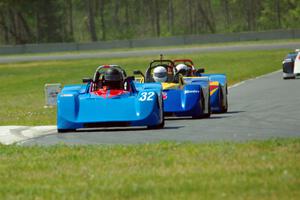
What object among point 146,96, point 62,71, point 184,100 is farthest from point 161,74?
point 62,71

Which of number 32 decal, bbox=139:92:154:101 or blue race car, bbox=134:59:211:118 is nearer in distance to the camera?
number 32 decal, bbox=139:92:154:101

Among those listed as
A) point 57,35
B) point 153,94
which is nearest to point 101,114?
point 153,94

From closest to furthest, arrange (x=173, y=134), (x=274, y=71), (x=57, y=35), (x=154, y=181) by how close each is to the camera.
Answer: (x=154, y=181) → (x=173, y=134) → (x=274, y=71) → (x=57, y=35)

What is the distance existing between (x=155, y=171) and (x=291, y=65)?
2829 cm

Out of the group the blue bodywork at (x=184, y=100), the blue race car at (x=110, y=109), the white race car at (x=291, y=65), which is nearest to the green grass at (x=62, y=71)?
the white race car at (x=291, y=65)

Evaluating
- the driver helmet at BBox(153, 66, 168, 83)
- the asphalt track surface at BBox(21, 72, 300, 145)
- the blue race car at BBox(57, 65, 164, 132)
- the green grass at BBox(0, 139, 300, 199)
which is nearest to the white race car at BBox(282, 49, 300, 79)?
the asphalt track surface at BBox(21, 72, 300, 145)

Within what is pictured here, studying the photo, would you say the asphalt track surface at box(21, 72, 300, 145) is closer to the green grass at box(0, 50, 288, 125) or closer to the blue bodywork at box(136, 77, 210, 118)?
the blue bodywork at box(136, 77, 210, 118)

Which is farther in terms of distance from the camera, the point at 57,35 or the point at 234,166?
the point at 57,35

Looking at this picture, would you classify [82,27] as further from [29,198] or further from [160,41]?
[29,198]

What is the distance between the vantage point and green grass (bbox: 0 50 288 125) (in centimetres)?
3247

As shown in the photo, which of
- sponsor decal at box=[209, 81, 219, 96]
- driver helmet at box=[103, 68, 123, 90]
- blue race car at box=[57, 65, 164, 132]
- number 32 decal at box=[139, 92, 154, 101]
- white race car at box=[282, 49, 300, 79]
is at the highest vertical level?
driver helmet at box=[103, 68, 123, 90]

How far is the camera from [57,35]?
115250 millimetres

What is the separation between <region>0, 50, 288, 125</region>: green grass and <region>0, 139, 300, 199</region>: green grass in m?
10.6

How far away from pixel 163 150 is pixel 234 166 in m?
2.18
